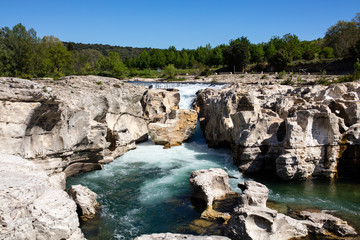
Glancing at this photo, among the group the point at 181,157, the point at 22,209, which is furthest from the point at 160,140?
the point at 22,209

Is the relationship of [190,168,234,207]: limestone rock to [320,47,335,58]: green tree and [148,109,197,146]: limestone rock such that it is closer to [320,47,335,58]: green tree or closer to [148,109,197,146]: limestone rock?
[148,109,197,146]: limestone rock

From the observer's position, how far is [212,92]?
2506 centimetres

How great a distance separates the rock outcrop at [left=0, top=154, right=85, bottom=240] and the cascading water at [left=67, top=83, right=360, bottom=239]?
3491mm

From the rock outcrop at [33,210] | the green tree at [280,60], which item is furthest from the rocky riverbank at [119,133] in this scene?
the green tree at [280,60]

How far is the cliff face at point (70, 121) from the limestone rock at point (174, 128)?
1.19 m

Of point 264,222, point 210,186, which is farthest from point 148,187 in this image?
point 264,222

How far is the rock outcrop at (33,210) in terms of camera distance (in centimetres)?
527

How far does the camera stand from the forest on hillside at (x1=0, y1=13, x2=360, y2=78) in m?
40.0

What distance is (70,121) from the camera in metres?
13.5

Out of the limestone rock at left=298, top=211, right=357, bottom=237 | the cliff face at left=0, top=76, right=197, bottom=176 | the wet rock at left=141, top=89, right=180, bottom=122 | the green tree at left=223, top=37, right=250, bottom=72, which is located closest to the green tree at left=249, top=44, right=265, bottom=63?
the green tree at left=223, top=37, right=250, bottom=72

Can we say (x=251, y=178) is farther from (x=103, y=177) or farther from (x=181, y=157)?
(x=103, y=177)

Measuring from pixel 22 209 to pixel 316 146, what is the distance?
13339mm

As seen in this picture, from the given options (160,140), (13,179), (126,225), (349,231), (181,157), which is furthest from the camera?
(160,140)

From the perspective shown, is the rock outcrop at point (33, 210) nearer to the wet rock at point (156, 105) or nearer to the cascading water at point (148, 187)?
the cascading water at point (148, 187)
